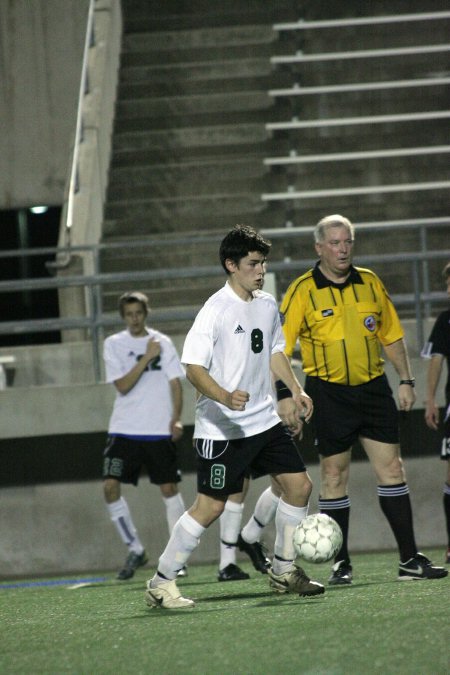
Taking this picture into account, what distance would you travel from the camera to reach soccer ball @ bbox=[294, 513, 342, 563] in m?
6.66

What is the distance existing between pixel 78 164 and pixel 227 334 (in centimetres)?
864

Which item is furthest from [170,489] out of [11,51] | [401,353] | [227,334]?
[11,51]

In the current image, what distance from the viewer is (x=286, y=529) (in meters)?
6.79

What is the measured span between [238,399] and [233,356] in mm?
470

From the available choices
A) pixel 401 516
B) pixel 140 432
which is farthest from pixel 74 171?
pixel 401 516

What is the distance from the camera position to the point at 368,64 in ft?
54.1

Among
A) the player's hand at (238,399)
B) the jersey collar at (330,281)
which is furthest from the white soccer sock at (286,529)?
the jersey collar at (330,281)

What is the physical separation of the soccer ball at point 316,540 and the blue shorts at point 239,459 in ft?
0.98

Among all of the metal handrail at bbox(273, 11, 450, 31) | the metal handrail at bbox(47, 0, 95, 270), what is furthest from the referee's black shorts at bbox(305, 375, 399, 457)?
the metal handrail at bbox(273, 11, 450, 31)

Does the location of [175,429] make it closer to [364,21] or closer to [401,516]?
[401,516]

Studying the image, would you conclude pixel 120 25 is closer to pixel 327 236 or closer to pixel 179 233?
pixel 179 233

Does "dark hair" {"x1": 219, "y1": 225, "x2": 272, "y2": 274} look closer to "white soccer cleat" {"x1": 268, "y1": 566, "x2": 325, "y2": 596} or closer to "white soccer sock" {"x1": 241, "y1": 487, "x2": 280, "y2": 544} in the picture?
"white soccer cleat" {"x1": 268, "y1": 566, "x2": 325, "y2": 596}

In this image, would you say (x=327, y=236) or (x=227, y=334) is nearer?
(x=227, y=334)

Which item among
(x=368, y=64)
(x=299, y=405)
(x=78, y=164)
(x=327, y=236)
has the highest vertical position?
(x=368, y=64)
